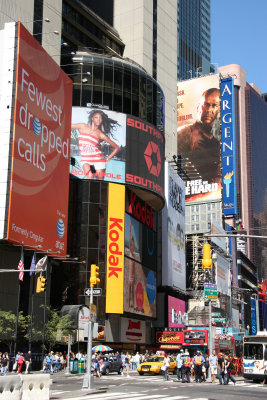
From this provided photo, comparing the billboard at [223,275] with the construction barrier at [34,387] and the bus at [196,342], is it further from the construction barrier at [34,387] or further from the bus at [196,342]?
the construction barrier at [34,387]

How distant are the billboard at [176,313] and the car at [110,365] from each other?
1168 inches

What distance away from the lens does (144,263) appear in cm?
6806

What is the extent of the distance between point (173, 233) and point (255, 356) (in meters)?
46.0

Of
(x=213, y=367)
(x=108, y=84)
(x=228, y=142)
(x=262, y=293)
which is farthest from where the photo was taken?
(x=262, y=293)

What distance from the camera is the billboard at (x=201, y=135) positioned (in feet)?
425

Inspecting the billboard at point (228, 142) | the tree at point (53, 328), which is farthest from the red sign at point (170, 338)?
the billboard at point (228, 142)

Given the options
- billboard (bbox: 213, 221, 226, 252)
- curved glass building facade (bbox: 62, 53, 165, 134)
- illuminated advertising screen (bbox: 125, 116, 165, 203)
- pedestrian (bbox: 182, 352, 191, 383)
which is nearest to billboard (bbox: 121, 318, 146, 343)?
illuminated advertising screen (bbox: 125, 116, 165, 203)

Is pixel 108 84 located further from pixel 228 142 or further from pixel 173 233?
pixel 228 142

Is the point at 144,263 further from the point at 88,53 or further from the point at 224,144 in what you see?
the point at 224,144

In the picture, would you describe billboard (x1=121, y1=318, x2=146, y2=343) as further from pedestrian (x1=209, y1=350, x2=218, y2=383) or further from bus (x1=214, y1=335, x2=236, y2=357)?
pedestrian (x1=209, y1=350, x2=218, y2=383)

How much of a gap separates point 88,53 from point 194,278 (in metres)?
45.0

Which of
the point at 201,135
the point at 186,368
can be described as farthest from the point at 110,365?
the point at 201,135

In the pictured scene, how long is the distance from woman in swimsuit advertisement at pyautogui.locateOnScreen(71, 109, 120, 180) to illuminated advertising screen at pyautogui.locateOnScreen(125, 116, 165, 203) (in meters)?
2.48

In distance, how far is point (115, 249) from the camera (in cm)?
6097
